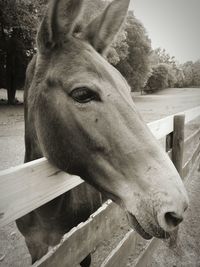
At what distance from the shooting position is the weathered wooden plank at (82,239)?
4.81 feet

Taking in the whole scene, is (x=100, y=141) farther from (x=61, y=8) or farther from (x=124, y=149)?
(x=61, y=8)

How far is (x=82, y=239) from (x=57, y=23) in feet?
4.92

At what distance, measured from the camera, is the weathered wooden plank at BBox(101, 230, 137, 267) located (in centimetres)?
210

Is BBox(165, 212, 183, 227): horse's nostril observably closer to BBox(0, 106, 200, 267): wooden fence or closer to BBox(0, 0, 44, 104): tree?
BBox(0, 106, 200, 267): wooden fence

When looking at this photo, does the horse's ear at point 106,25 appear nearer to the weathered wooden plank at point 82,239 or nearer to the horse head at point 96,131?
the horse head at point 96,131

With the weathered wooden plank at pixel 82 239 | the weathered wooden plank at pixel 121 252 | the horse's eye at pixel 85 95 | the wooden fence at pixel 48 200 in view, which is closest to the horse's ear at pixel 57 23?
the horse's eye at pixel 85 95

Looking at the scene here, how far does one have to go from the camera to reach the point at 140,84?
30578mm

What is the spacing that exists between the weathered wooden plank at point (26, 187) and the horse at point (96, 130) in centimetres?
10

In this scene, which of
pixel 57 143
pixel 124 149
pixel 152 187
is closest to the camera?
pixel 152 187

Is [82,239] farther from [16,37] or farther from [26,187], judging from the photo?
[16,37]

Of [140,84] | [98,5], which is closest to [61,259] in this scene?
[98,5]

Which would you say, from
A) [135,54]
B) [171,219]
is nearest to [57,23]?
[171,219]

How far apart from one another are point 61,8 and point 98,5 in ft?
51.0

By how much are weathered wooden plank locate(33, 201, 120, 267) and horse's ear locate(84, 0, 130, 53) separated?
138 cm
